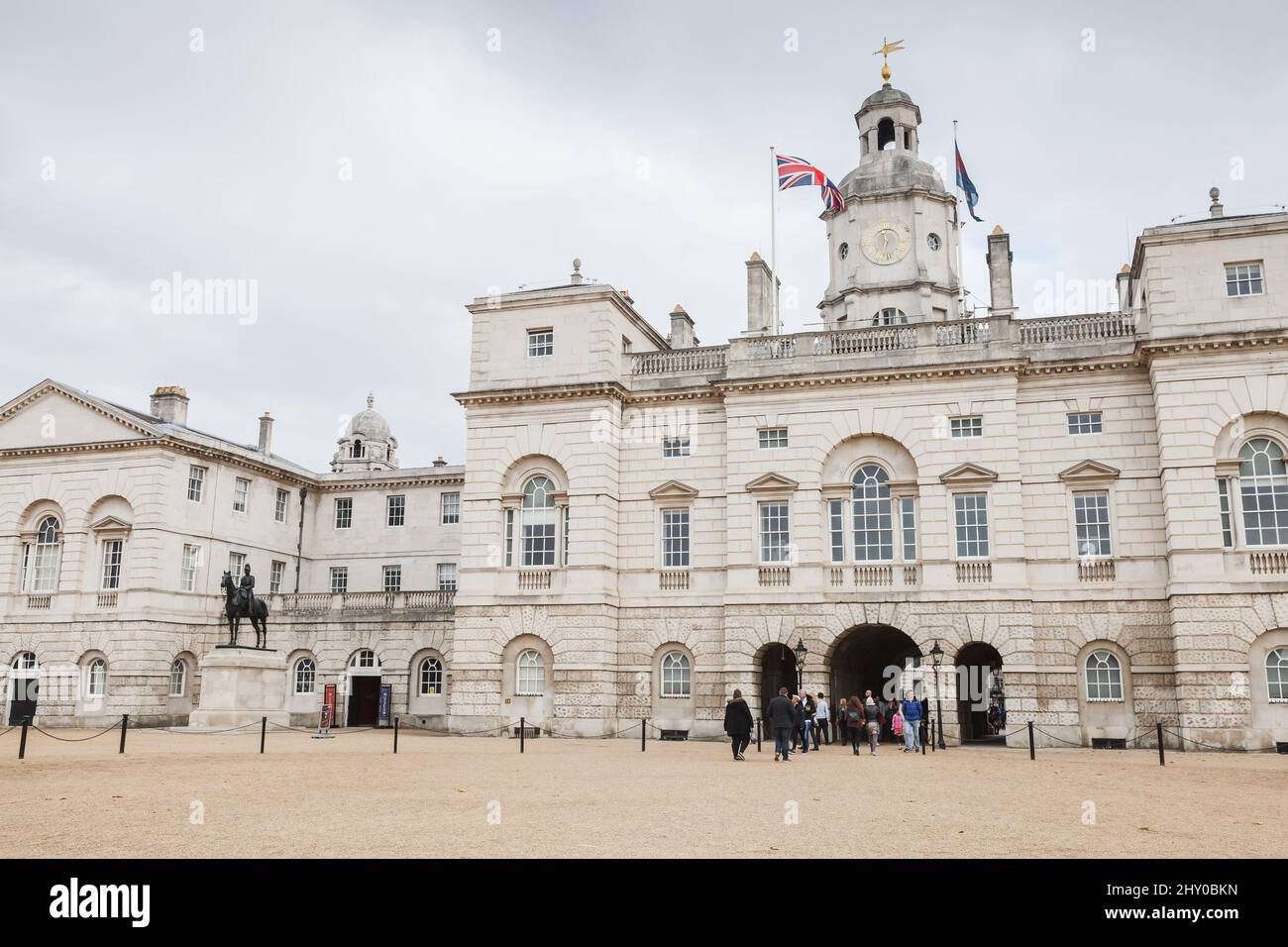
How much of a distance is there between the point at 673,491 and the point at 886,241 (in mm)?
15442

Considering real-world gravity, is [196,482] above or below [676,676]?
above

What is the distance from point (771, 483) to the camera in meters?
36.0

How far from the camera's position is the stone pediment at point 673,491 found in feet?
123

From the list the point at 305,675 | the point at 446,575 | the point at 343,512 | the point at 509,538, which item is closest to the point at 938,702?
the point at 509,538

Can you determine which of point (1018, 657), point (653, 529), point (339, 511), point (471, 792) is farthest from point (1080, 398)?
point (339, 511)

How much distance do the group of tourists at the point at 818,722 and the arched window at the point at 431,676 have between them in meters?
16.2

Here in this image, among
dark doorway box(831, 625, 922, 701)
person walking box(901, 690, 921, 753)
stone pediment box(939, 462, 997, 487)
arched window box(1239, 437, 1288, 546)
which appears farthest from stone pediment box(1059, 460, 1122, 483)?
person walking box(901, 690, 921, 753)

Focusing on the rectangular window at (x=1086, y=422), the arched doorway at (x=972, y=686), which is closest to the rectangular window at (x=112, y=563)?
the arched doorway at (x=972, y=686)

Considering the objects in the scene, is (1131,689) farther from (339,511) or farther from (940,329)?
(339,511)

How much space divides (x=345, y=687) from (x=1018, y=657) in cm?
2655

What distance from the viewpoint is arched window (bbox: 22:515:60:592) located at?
45.0m

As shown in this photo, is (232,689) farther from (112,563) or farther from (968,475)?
(968,475)

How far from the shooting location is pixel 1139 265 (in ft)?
119

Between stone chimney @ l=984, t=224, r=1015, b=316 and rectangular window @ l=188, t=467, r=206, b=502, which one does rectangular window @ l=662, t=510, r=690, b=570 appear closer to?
stone chimney @ l=984, t=224, r=1015, b=316
